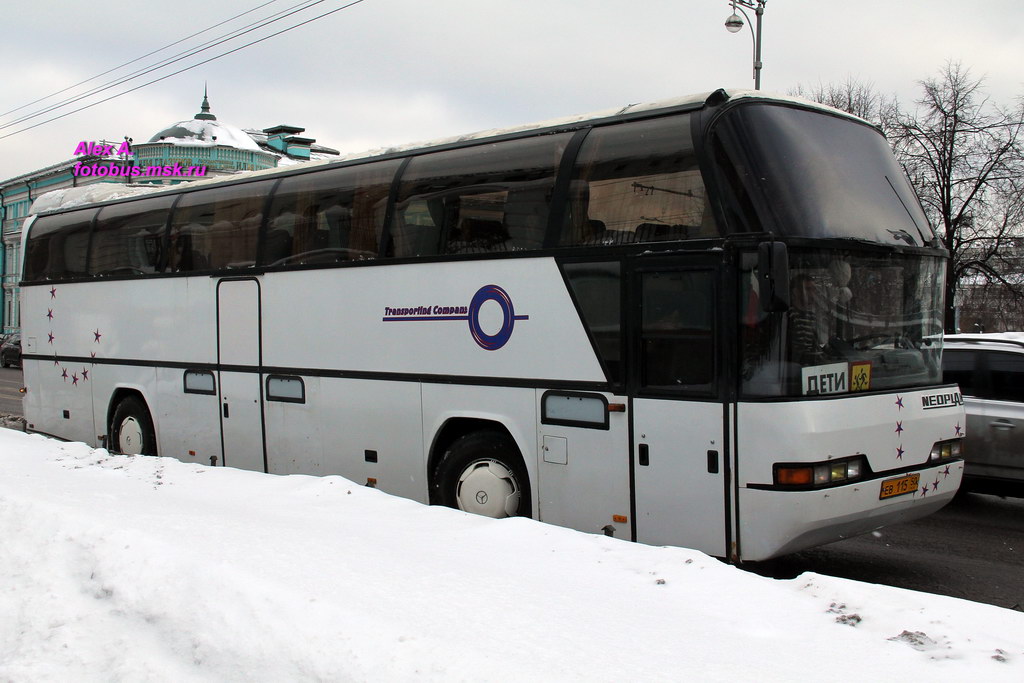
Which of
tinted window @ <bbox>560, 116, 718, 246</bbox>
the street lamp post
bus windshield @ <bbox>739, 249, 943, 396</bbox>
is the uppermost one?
the street lamp post

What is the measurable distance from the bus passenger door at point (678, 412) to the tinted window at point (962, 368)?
4.54 metres

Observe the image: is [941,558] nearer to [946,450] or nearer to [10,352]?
[946,450]

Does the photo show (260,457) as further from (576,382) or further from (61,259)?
(61,259)

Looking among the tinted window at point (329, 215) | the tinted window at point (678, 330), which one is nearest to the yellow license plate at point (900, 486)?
the tinted window at point (678, 330)

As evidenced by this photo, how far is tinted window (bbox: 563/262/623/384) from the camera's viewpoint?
6.60 m

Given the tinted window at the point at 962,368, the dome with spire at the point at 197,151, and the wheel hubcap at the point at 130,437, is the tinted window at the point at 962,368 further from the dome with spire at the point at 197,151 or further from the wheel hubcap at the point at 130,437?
the dome with spire at the point at 197,151

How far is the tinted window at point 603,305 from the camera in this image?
660cm

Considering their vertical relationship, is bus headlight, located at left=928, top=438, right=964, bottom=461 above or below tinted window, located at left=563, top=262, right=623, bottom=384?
below

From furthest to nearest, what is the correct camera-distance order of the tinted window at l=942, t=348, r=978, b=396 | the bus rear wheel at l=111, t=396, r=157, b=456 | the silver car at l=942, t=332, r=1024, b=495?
the bus rear wheel at l=111, t=396, r=157, b=456
the tinted window at l=942, t=348, r=978, b=396
the silver car at l=942, t=332, r=1024, b=495

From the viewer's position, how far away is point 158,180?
160 ft

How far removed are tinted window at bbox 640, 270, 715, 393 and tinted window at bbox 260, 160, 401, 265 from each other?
3081 millimetres

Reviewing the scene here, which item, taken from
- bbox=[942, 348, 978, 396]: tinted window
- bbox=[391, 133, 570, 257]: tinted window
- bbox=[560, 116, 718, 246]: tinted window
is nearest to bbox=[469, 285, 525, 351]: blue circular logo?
bbox=[391, 133, 570, 257]: tinted window

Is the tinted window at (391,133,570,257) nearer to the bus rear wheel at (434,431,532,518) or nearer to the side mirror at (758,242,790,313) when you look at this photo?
the bus rear wheel at (434,431,532,518)

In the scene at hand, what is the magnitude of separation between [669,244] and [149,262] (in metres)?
7.53
